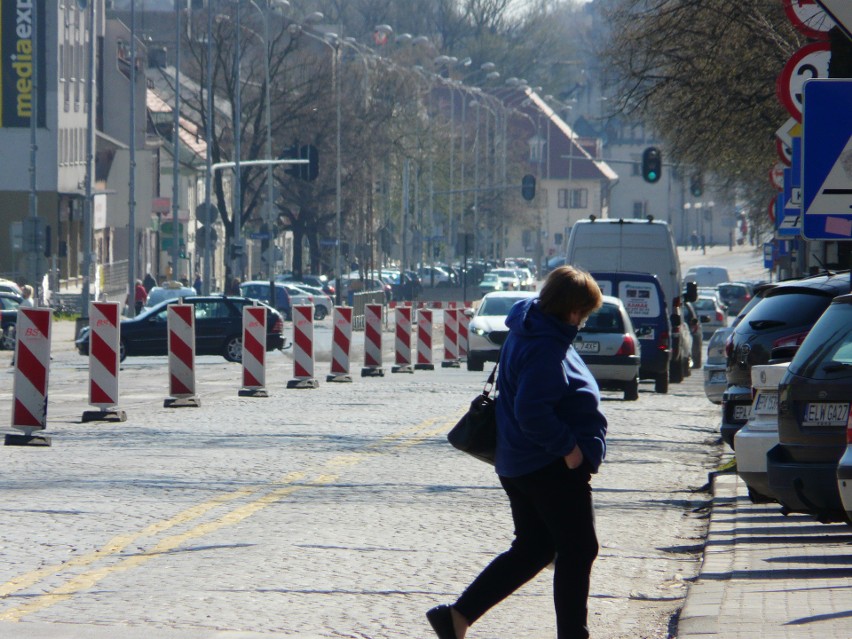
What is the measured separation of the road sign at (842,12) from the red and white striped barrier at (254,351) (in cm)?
1609

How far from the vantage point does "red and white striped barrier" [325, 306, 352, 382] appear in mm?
28366

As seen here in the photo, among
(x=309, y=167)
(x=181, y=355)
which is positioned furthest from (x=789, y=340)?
(x=309, y=167)

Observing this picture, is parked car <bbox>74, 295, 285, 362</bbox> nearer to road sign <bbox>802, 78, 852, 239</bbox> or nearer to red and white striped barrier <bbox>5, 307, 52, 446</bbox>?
red and white striped barrier <bbox>5, 307, 52, 446</bbox>

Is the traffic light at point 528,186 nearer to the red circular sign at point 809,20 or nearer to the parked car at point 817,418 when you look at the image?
the red circular sign at point 809,20

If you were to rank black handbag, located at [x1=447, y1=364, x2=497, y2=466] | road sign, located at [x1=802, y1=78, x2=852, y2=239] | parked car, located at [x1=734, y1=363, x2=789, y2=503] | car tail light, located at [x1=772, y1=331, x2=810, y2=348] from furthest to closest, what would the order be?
car tail light, located at [x1=772, y1=331, x2=810, y2=348]
parked car, located at [x1=734, y1=363, x2=789, y2=503]
road sign, located at [x1=802, y1=78, x2=852, y2=239]
black handbag, located at [x1=447, y1=364, x2=497, y2=466]

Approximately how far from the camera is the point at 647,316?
2917 centimetres

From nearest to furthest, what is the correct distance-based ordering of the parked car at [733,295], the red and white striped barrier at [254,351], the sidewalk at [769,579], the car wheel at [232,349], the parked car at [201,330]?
the sidewalk at [769,579] → the red and white striped barrier at [254,351] → the parked car at [201,330] → the car wheel at [232,349] → the parked car at [733,295]

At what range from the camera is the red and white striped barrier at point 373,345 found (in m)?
30.6

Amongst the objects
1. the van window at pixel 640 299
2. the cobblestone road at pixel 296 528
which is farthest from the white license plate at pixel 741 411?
the van window at pixel 640 299

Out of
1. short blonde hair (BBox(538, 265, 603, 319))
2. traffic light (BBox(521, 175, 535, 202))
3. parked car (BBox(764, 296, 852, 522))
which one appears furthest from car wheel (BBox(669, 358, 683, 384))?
traffic light (BBox(521, 175, 535, 202))

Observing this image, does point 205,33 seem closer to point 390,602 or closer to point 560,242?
point 390,602

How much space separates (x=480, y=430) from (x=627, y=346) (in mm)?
18789

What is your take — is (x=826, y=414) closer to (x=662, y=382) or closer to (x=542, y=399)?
(x=542, y=399)

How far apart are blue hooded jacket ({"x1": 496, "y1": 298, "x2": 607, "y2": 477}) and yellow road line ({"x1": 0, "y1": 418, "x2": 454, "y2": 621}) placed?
2.40 m
